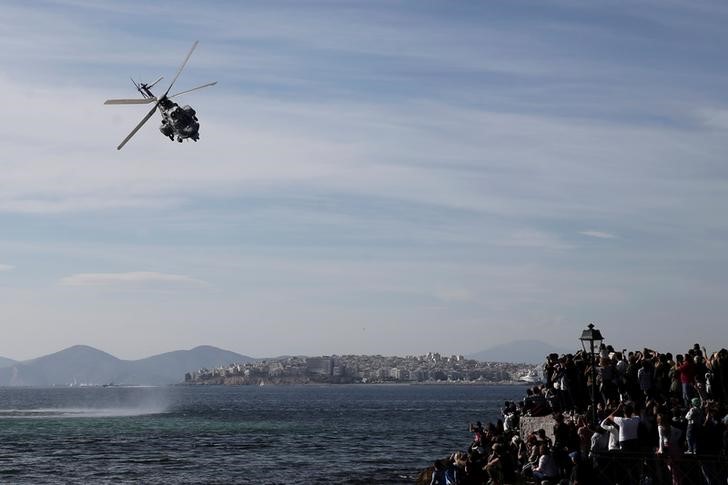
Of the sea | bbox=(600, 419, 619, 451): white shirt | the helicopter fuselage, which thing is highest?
the helicopter fuselage

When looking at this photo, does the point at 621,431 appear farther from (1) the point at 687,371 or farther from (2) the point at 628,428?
(1) the point at 687,371

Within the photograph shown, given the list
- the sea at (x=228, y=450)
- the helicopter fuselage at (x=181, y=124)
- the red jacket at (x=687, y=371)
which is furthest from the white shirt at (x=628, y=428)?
the sea at (x=228, y=450)

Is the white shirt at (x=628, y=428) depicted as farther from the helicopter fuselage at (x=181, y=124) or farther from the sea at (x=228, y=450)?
the sea at (x=228, y=450)

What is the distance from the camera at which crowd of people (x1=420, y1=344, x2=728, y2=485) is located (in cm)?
2291

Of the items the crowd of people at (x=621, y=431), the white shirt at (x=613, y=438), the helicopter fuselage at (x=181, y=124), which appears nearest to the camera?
the crowd of people at (x=621, y=431)

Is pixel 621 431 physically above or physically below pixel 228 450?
above

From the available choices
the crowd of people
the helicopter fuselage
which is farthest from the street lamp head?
the helicopter fuselage

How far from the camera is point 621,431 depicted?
23.6 m

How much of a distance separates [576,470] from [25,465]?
37.1m

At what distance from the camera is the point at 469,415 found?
4373 inches

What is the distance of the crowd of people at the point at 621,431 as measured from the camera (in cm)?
2291

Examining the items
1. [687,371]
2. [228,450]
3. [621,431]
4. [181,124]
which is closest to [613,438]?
[621,431]

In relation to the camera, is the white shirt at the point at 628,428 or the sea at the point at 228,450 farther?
the sea at the point at 228,450

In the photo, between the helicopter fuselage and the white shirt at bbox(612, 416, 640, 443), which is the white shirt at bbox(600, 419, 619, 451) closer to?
the white shirt at bbox(612, 416, 640, 443)
